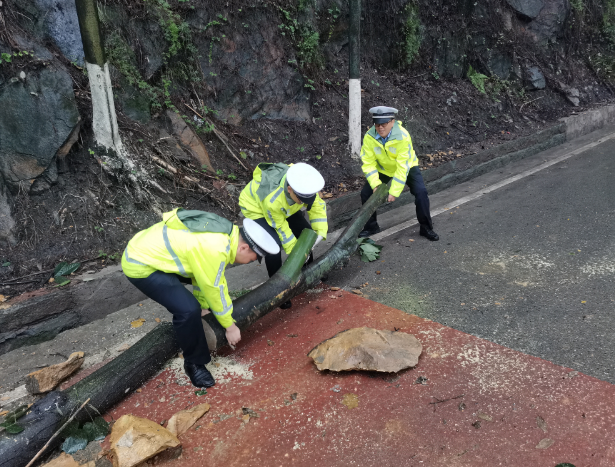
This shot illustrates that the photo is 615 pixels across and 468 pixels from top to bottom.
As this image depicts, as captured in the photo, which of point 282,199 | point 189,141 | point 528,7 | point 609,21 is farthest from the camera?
point 609,21

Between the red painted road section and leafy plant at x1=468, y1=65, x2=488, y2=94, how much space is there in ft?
27.0

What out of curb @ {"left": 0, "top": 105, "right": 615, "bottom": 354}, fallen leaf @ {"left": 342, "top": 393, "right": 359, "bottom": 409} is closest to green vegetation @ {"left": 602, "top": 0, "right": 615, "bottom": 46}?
fallen leaf @ {"left": 342, "top": 393, "right": 359, "bottom": 409}

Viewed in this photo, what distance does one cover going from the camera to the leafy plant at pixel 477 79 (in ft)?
33.8

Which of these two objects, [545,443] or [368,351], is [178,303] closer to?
[368,351]

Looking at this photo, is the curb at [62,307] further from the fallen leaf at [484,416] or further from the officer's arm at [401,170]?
the fallen leaf at [484,416]

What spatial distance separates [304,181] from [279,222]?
0.52 meters

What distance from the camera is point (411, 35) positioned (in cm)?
970

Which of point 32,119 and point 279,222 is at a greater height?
point 32,119

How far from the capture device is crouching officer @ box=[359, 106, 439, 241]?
17.2ft

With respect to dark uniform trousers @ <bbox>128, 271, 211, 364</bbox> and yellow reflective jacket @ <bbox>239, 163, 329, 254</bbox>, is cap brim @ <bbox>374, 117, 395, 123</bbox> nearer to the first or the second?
yellow reflective jacket @ <bbox>239, 163, 329, 254</bbox>

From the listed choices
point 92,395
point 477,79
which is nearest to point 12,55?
point 92,395

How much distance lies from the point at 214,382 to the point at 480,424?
1.79 metres

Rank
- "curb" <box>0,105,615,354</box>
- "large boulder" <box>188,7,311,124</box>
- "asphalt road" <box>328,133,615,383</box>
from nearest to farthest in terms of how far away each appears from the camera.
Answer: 1. "asphalt road" <box>328,133,615,383</box>
2. "curb" <box>0,105,615,354</box>
3. "large boulder" <box>188,7,311,124</box>

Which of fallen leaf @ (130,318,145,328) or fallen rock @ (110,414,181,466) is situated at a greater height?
fallen rock @ (110,414,181,466)
